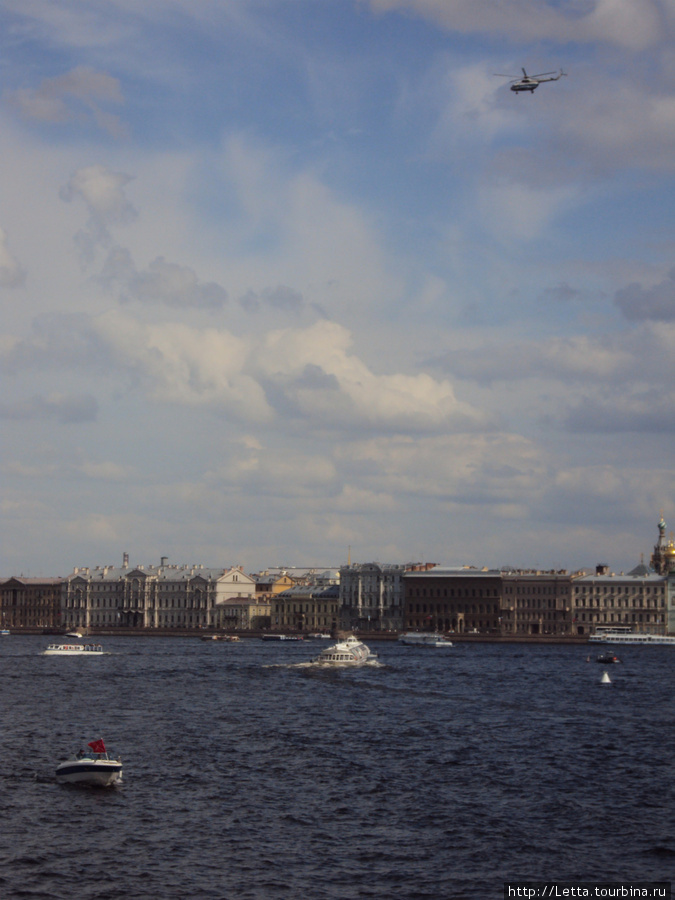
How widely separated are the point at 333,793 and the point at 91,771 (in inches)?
245

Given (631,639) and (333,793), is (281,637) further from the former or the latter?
(333,793)

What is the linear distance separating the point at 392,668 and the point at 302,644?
47868 millimetres

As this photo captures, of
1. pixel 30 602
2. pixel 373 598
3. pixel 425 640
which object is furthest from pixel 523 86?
pixel 30 602

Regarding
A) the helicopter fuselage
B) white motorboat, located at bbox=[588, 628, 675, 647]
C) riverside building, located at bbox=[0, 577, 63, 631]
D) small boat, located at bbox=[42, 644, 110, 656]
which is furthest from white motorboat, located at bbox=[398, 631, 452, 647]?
the helicopter fuselage

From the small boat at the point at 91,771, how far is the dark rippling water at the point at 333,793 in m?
0.47

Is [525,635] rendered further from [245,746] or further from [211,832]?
[211,832]

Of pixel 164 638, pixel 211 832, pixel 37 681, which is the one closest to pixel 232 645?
pixel 164 638

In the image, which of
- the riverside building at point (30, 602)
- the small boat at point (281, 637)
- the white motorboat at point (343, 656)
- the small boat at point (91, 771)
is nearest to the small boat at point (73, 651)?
the white motorboat at point (343, 656)

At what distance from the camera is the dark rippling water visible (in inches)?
965

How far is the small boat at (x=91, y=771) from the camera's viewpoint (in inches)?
1282

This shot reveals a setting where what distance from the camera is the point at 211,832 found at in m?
27.8

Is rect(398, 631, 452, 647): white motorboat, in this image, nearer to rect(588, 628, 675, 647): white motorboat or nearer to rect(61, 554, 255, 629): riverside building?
rect(588, 628, 675, 647): white motorboat

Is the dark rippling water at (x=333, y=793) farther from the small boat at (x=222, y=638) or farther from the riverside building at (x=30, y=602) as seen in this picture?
the riverside building at (x=30, y=602)

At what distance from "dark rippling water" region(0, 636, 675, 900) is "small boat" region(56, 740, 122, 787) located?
1.54 ft
